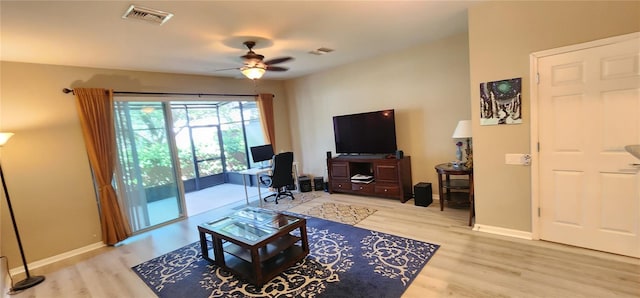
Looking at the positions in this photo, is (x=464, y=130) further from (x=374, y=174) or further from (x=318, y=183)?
(x=318, y=183)

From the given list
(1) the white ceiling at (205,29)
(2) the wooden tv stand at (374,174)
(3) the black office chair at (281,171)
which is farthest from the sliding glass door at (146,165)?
(2) the wooden tv stand at (374,174)

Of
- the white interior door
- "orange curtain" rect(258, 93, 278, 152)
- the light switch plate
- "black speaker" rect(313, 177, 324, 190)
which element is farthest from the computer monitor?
the white interior door

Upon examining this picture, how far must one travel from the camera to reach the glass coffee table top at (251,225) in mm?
2744

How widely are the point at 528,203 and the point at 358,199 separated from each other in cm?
262

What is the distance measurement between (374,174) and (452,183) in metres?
1.27

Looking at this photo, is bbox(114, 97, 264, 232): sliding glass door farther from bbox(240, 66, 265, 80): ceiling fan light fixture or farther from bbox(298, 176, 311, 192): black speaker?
bbox(240, 66, 265, 80): ceiling fan light fixture

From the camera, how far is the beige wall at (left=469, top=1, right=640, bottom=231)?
95.3 inches

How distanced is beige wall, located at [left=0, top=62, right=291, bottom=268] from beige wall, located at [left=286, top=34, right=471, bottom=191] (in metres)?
3.66

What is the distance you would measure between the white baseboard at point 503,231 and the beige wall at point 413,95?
1329 millimetres

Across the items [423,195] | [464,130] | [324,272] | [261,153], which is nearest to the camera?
[324,272]

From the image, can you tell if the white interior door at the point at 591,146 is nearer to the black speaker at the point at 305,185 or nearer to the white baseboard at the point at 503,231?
the white baseboard at the point at 503,231

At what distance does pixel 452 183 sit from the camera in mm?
4039

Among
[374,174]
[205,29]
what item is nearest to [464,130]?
[374,174]

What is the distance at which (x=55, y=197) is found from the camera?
3570 millimetres
